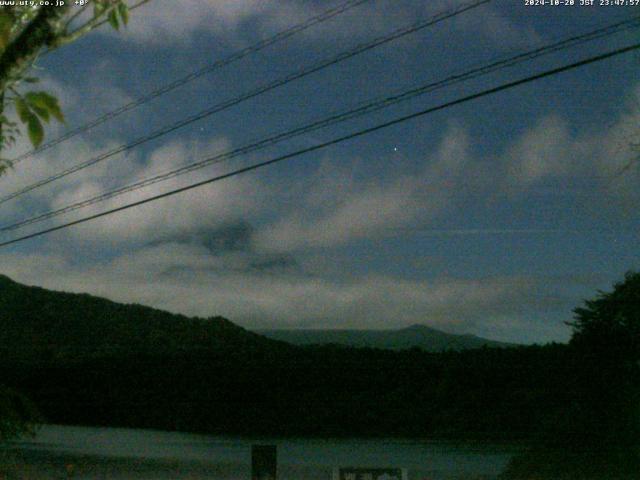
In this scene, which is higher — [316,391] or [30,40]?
[30,40]

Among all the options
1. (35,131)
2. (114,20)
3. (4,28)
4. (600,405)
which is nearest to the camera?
(35,131)

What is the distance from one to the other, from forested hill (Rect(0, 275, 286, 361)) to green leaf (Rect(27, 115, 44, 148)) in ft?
52.9

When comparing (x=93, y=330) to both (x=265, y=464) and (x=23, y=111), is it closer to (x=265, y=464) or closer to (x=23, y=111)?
(x=265, y=464)

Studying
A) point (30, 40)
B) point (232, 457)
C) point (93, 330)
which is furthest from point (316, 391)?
point (30, 40)

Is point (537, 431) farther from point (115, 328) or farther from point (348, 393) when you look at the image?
point (115, 328)

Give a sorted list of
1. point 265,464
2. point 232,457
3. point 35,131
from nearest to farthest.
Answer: point 35,131
point 265,464
point 232,457

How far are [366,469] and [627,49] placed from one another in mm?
4943

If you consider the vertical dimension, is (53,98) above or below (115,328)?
below

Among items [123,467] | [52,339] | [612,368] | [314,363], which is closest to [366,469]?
[612,368]

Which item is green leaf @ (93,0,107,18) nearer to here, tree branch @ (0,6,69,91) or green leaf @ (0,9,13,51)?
tree branch @ (0,6,69,91)

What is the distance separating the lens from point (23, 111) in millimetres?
3154

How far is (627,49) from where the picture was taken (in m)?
8.22

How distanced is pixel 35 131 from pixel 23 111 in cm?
9

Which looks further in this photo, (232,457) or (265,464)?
(232,457)
